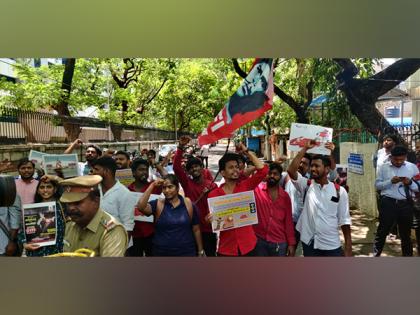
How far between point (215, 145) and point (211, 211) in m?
0.63

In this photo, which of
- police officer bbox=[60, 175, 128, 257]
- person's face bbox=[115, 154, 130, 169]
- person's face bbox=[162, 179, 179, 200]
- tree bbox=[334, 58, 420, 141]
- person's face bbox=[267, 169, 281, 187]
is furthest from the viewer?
person's face bbox=[115, 154, 130, 169]

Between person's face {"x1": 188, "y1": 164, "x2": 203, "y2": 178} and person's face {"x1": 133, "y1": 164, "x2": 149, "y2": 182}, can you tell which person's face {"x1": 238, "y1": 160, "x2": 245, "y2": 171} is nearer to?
person's face {"x1": 188, "y1": 164, "x2": 203, "y2": 178}

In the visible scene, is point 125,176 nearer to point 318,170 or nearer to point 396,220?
point 318,170

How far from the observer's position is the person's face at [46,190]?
3.24 m

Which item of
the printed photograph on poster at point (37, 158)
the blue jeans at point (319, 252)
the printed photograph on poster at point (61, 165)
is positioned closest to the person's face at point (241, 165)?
the blue jeans at point (319, 252)

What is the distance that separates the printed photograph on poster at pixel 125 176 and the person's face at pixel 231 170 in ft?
2.93

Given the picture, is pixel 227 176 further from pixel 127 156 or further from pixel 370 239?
pixel 370 239

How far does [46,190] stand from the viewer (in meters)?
3.25

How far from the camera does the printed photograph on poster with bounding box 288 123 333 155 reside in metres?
3.23

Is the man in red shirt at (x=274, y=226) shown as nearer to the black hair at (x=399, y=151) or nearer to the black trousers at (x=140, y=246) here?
the black trousers at (x=140, y=246)

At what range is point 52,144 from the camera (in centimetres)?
354

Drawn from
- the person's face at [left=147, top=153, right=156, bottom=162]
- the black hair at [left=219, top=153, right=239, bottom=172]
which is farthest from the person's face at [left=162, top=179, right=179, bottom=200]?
the person's face at [left=147, top=153, right=156, bottom=162]

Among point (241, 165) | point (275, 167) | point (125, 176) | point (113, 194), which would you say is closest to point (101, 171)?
point (113, 194)
